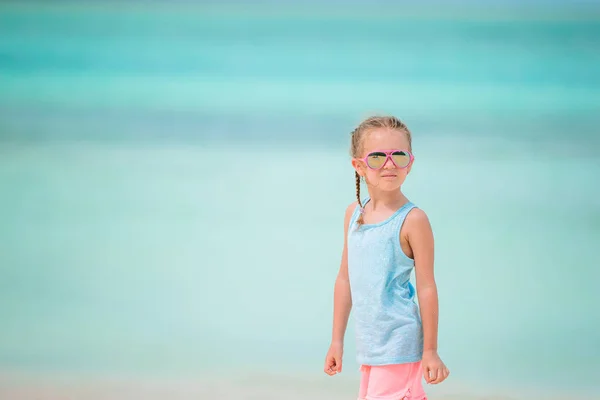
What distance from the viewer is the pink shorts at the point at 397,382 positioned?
2209 mm

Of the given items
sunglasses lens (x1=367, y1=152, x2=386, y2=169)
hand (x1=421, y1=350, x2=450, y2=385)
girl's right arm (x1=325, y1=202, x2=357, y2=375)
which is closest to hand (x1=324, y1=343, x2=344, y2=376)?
girl's right arm (x1=325, y1=202, x2=357, y2=375)

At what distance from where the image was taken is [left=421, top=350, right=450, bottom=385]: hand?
213 centimetres

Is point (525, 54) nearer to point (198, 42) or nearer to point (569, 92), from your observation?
point (569, 92)

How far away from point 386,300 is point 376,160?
0.33m

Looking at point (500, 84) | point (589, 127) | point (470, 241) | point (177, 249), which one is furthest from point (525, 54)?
point (177, 249)

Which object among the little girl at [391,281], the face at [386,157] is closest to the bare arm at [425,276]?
the little girl at [391,281]

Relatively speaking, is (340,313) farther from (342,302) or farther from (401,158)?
(401,158)

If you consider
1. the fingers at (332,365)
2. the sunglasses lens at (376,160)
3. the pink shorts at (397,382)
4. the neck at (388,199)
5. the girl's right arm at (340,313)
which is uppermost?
the sunglasses lens at (376,160)

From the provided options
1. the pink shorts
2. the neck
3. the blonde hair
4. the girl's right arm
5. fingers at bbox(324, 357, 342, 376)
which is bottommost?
the pink shorts

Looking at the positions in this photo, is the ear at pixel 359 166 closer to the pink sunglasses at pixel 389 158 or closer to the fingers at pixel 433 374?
the pink sunglasses at pixel 389 158

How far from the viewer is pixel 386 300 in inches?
87.1

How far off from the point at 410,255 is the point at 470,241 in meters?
1.96

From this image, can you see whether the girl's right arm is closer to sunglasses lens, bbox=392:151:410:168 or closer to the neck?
the neck

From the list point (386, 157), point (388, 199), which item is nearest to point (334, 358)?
point (388, 199)
